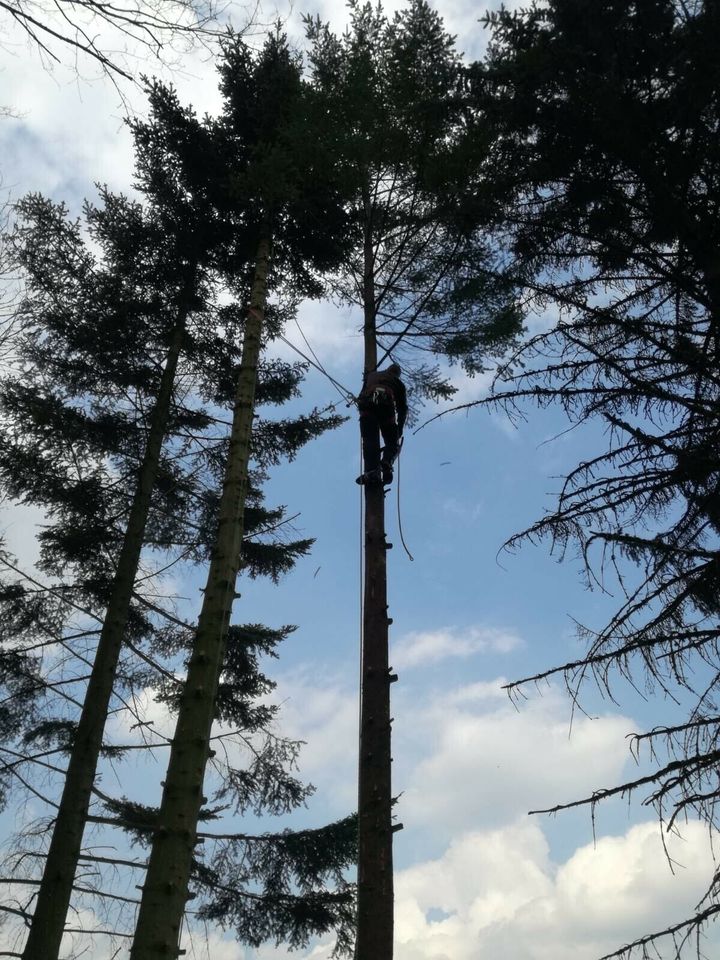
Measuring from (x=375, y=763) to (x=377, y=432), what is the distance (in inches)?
125

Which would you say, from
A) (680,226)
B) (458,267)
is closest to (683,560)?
(680,226)

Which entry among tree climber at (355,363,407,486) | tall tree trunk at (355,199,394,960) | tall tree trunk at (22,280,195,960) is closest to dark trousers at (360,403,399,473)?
tree climber at (355,363,407,486)

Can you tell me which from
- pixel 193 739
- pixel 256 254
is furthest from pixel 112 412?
pixel 193 739

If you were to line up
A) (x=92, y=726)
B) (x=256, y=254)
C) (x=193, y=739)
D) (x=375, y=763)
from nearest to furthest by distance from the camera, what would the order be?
(x=193, y=739), (x=375, y=763), (x=92, y=726), (x=256, y=254)

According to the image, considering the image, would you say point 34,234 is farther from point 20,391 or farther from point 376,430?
point 376,430

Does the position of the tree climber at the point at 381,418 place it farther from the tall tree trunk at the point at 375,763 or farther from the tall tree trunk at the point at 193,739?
the tall tree trunk at the point at 193,739

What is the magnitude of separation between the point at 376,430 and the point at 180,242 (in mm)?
4278

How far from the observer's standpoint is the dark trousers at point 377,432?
7668 millimetres

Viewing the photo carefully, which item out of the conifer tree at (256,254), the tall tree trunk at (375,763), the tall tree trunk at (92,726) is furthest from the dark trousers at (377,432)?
the tall tree trunk at (92,726)

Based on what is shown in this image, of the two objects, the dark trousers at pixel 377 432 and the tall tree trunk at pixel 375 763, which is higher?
the dark trousers at pixel 377 432

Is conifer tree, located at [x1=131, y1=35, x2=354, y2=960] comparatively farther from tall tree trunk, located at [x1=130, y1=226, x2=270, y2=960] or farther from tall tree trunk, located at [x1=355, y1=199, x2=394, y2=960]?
tall tree trunk, located at [x1=355, y1=199, x2=394, y2=960]

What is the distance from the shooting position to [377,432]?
782 centimetres

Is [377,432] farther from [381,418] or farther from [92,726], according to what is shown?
[92,726]

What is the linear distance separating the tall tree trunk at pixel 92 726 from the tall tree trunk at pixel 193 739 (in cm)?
243
